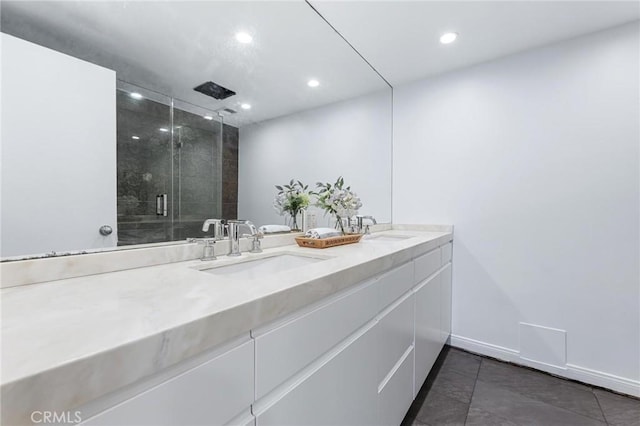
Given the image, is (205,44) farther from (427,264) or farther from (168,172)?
(427,264)

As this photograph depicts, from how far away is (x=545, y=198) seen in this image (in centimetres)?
190

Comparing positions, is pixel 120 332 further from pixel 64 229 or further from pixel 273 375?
pixel 64 229

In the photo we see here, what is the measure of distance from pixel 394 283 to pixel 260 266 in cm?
59

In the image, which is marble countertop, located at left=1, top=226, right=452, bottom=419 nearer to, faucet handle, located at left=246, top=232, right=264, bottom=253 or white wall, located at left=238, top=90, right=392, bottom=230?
faucet handle, located at left=246, top=232, right=264, bottom=253

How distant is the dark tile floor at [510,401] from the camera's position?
1.44 meters

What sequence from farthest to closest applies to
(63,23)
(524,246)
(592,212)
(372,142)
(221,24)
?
(372,142), (524,246), (592,212), (221,24), (63,23)

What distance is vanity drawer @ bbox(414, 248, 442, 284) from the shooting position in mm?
1515

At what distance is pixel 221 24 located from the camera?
1.24 m

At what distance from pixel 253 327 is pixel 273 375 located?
0.44 feet

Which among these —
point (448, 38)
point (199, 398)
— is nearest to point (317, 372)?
point (199, 398)

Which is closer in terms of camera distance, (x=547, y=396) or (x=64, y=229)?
(x=64, y=229)

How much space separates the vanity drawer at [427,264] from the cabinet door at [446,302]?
0.18m

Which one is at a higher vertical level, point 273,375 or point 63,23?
point 63,23

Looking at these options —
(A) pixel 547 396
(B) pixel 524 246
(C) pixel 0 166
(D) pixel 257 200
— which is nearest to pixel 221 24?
(D) pixel 257 200
